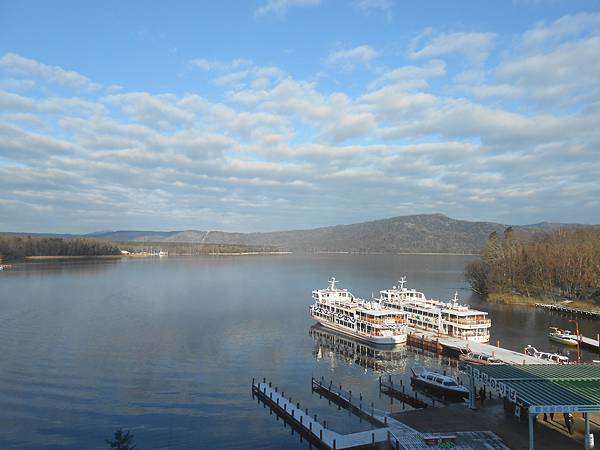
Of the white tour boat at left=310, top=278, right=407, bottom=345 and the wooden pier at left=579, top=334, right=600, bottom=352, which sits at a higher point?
the white tour boat at left=310, top=278, right=407, bottom=345

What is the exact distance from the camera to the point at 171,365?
45938 mm

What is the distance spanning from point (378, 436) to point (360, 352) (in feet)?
91.7

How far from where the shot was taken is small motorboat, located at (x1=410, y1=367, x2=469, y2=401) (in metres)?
36.4

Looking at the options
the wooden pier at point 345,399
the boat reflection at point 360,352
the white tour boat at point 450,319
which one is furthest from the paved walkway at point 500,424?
the white tour boat at point 450,319

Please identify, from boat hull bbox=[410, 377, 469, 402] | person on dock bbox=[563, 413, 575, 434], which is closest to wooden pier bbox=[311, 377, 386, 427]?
boat hull bbox=[410, 377, 469, 402]

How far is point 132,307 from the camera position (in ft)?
267

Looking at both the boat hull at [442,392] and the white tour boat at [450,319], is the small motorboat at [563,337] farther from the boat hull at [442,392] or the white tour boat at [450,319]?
the boat hull at [442,392]

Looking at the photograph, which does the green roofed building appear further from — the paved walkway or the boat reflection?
the boat reflection

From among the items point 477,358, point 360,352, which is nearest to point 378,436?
point 477,358

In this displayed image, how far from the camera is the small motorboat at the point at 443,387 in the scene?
36438mm

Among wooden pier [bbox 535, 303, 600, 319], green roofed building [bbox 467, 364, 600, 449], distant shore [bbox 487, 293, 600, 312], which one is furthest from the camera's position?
distant shore [bbox 487, 293, 600, 312]

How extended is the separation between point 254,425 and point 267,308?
51.0m

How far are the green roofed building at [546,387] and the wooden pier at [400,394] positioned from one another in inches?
295

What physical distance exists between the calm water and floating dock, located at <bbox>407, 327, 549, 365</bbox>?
119 inches
